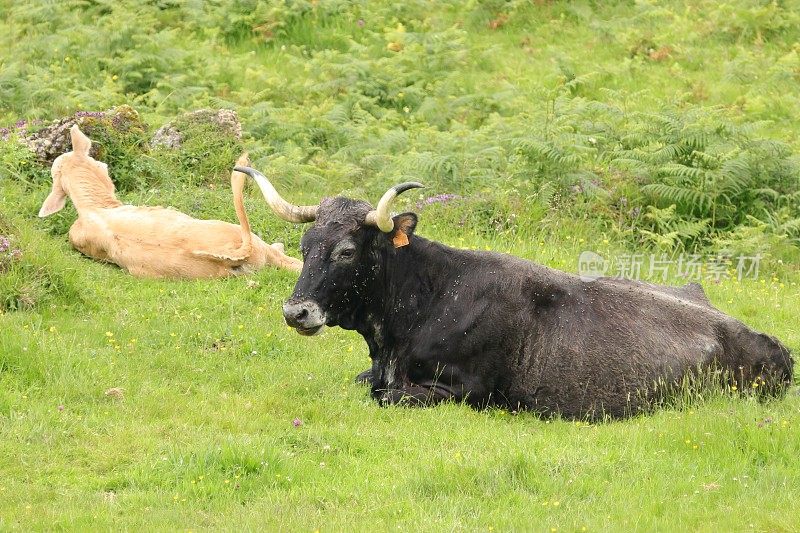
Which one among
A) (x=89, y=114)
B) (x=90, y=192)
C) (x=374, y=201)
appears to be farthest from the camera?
(x=89, y=114)

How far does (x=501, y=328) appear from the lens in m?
11.5

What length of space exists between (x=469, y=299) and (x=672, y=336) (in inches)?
76.7

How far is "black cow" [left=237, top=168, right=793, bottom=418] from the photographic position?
1127cm

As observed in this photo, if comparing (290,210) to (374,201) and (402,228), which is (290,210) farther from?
(374,201)

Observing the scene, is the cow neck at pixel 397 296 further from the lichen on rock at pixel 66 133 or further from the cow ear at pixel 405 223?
the lichen on rock at pixel 66 133

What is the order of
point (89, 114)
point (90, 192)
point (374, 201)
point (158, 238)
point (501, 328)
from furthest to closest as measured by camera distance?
point (89, 114) < point (374, 201) < point (90, 192) < point (158, 238) < point (501, 328)

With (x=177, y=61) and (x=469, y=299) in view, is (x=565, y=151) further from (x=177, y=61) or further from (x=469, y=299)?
(x=177, y=61)

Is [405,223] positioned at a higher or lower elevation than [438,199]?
higher

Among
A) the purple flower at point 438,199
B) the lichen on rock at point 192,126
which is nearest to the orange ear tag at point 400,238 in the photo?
the purple flower at point 438,199

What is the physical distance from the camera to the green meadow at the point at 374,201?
8.86 metres

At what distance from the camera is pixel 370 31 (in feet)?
85.4

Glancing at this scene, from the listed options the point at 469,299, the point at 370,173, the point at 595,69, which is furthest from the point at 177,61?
the point at 469,299

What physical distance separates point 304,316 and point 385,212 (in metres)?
1.23

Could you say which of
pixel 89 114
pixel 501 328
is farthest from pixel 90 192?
pixel 501 328
